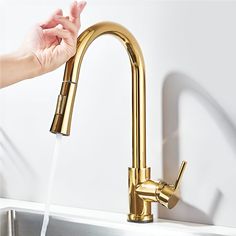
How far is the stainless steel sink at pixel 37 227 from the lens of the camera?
1054mm

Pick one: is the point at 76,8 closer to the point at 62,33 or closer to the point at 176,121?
the point at 62,33

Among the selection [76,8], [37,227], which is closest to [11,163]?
[37,227]

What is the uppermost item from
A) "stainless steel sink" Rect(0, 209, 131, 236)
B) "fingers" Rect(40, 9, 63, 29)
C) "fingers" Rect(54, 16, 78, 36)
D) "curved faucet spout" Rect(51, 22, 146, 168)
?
"fingers" Rect(40, 9, 63, 29)

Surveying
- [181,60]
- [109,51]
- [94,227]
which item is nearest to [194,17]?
[181,60]

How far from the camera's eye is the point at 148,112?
107 centimetres

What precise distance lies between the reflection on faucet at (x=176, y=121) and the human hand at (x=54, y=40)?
0.21 metres

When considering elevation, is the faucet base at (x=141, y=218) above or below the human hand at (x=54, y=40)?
below

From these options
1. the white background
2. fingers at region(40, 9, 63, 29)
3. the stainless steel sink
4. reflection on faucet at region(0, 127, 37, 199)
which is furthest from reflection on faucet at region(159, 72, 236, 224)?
reflection on faucet at region(0, 127, 37, 199)

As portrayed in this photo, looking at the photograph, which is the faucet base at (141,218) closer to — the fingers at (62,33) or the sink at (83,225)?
the sink at (83,225)

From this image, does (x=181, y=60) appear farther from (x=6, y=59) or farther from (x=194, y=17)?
(x=6, y=59)

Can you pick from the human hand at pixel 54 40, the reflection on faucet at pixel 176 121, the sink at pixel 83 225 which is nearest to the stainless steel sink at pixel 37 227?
the sink at pixel 83 225

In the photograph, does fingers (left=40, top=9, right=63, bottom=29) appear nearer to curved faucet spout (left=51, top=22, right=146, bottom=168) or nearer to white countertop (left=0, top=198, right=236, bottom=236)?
curved faucet spout (left=51, top=22, right=146, bottom=168)

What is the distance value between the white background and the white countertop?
0.8 inches

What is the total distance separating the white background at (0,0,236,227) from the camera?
1001mm
